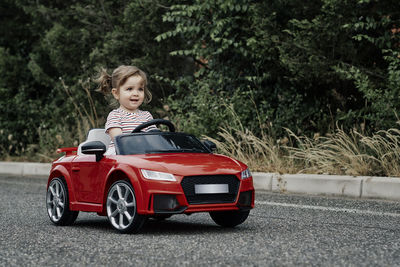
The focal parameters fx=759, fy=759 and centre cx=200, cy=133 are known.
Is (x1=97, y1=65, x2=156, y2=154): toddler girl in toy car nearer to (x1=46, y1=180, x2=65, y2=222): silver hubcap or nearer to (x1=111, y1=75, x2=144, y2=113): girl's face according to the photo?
(x1=111, y1=75, x2=144, y2=113): girl's face

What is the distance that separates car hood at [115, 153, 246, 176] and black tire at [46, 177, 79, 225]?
1097 millimetres

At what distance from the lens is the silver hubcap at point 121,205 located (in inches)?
267

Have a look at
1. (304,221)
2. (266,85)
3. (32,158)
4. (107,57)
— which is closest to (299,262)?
(304,221)

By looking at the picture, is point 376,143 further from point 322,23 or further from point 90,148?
point 90,148

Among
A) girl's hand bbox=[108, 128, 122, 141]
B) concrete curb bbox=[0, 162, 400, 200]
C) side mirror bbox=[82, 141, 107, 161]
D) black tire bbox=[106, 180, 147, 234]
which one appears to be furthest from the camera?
concrete curb bbox=[0, 162, 400, 200]

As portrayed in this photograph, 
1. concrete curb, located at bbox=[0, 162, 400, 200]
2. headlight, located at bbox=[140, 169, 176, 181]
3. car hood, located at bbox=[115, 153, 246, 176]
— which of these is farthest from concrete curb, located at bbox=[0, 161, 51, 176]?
headlight, located at bbox=[140, 169, 176, 181]

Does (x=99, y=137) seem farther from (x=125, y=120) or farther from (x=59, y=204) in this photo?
(x=59, y=204)

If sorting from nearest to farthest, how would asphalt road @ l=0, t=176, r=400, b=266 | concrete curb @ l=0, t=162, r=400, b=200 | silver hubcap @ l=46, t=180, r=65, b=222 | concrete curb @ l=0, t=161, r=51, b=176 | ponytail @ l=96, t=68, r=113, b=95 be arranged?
asphalt road @ l=0, t=176, r=400, b=266, silver hubcap @ l=46, t=180, r=65, b=222, ponytail @ l=96, t=68, r=113, b=95, concrete curb @ l=0, t=162, r=400, b=200, concrete curb @ l=0, t=161, r=51, b=176

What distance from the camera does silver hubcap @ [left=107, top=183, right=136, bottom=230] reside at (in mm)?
6777

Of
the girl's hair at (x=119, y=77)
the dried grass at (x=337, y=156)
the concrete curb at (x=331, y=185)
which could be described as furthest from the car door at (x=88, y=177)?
the dried grass at (x=337, y=156)

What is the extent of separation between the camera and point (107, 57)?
1703cm

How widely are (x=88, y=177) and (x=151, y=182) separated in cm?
111

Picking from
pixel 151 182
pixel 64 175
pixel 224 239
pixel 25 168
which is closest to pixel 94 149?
pixel 64 175

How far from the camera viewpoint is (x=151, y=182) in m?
6.56
